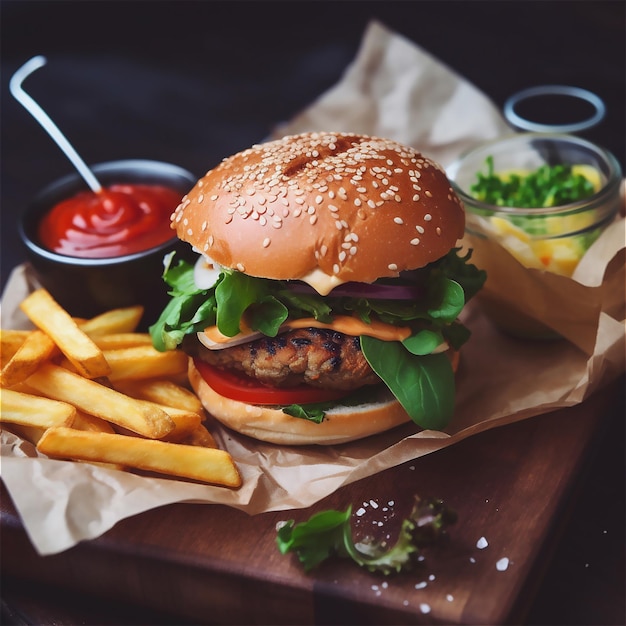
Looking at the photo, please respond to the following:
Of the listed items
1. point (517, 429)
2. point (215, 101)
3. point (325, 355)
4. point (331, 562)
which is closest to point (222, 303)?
point (325, 355)

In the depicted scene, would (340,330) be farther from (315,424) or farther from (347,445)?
(347,445)

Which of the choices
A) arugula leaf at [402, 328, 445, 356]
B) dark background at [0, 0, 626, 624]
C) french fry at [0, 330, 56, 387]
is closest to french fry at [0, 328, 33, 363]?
french fry at [0, 330, 56, 387]

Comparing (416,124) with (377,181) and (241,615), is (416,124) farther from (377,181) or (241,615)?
(241,615)

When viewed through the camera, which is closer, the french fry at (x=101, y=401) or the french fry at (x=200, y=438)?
the french fry at (x=101, y=401)

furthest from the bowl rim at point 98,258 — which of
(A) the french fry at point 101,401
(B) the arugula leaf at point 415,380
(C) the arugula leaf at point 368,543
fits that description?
(C) the arugula leaf at point 368,543

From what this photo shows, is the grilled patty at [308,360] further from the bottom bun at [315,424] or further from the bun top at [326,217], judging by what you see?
the bun top at [326,217]

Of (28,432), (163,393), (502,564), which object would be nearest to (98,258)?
(163,393)

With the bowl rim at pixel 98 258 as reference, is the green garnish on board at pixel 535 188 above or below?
below
